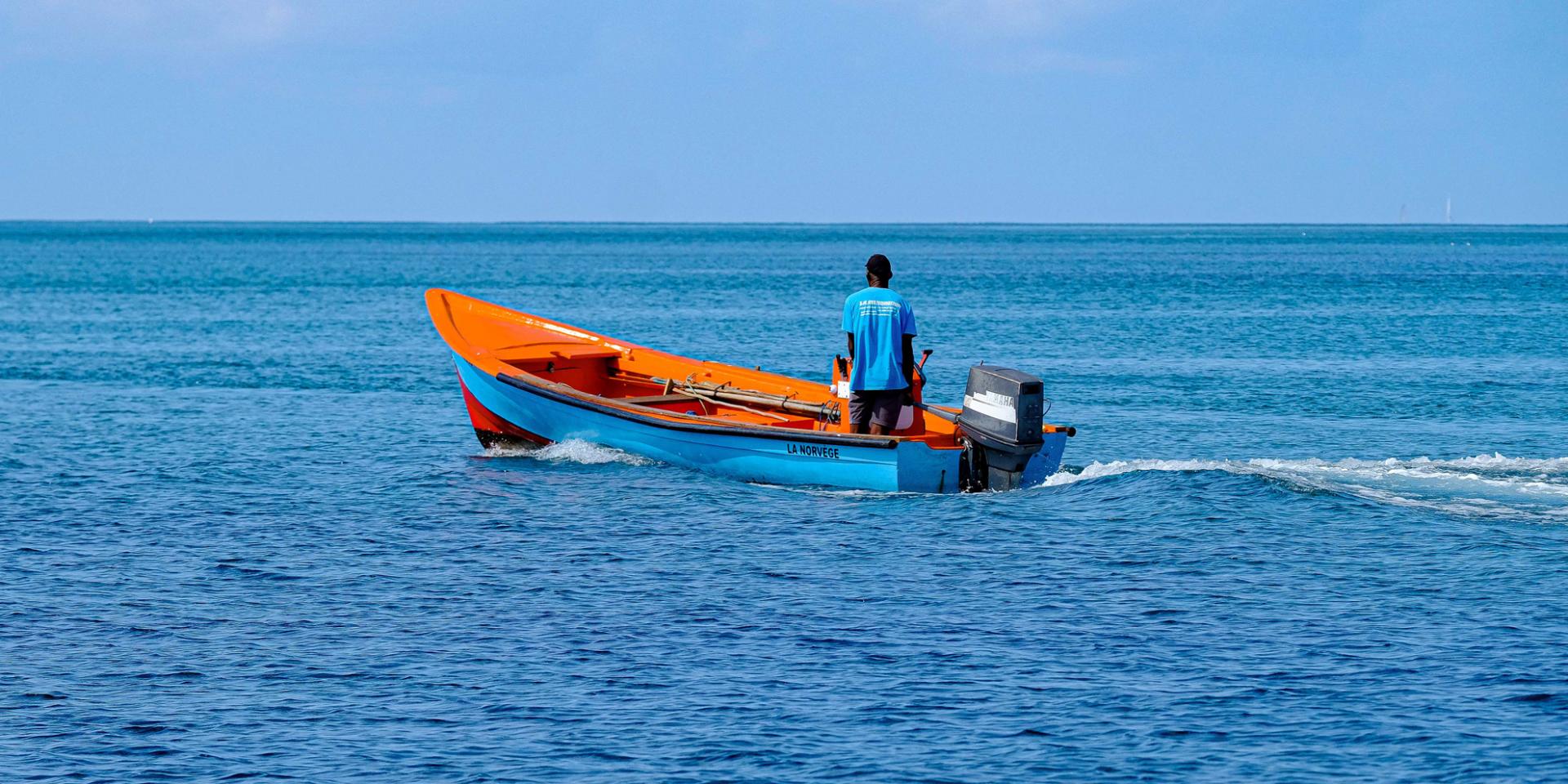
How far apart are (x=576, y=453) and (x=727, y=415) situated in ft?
6.11

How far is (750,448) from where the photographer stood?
1697 cm

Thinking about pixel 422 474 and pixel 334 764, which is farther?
pixel 422 474

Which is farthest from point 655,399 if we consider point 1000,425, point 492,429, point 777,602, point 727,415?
point 777,602

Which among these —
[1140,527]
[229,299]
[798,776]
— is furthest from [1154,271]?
[798,776]

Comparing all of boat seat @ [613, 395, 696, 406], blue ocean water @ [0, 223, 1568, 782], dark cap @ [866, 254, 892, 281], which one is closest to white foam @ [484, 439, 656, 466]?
blue ocean water @ [0, 223, 1568, 782]

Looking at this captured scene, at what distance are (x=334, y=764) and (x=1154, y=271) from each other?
99171 mm

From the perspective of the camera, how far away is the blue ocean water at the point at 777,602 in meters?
8.90

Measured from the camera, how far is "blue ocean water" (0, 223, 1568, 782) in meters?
8.90

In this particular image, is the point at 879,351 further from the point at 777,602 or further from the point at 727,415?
the point at 777,602

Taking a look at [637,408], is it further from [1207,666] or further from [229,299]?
[229,299]

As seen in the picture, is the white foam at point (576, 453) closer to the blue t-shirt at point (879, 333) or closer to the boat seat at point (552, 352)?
the boat seat at point (552, 352)

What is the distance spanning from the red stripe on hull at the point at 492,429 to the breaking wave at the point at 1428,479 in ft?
22.1

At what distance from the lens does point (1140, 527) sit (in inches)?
579

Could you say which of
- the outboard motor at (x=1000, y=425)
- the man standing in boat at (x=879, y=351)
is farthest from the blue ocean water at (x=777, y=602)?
the man standing in boat at (x=879, y=351)
